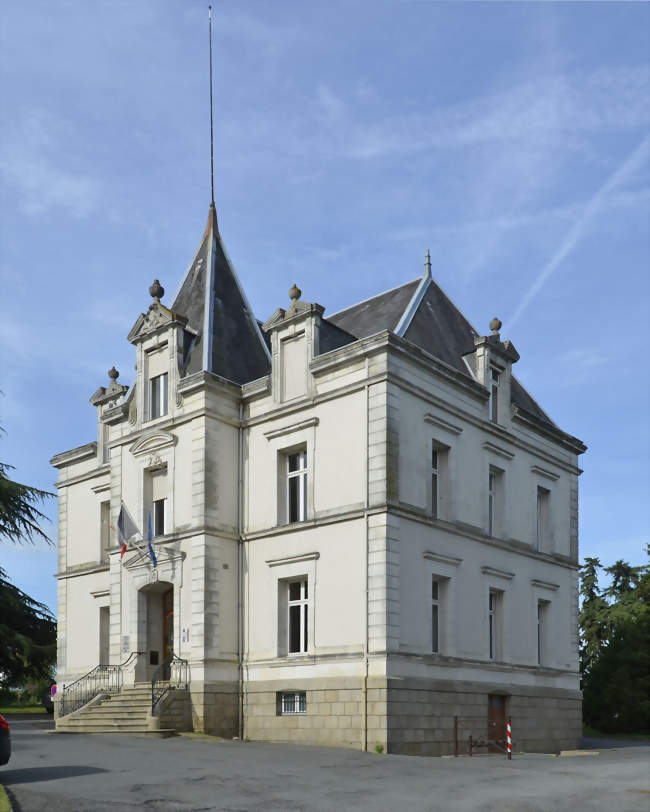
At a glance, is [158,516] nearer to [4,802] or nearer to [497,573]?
[497,573]

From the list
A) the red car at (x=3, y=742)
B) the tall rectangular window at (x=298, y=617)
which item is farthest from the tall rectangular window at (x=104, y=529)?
the red car at (x=3, y=742)

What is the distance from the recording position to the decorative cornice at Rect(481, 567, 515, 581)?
28.4m

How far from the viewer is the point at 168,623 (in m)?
30.0

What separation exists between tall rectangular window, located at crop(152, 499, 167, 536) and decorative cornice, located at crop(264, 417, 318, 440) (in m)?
4.26

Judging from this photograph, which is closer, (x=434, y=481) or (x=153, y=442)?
(x=434, y=481)

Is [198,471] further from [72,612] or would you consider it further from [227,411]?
[72,612]

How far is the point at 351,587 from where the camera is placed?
82.2ft

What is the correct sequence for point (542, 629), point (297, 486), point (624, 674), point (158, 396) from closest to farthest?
point (297, 486)
point (158, 396)
point (542, 629)
point (624, 674)

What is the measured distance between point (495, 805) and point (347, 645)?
11475 millimetres

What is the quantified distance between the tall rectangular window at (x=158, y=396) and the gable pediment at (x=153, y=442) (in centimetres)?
64

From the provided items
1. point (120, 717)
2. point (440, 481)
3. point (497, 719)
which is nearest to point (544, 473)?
point (440, 481)

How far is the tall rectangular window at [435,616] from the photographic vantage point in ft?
86.1

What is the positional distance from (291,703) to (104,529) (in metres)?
13.0

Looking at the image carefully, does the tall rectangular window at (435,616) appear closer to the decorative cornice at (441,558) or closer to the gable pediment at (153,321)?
the decorative cornice at (441,558)
